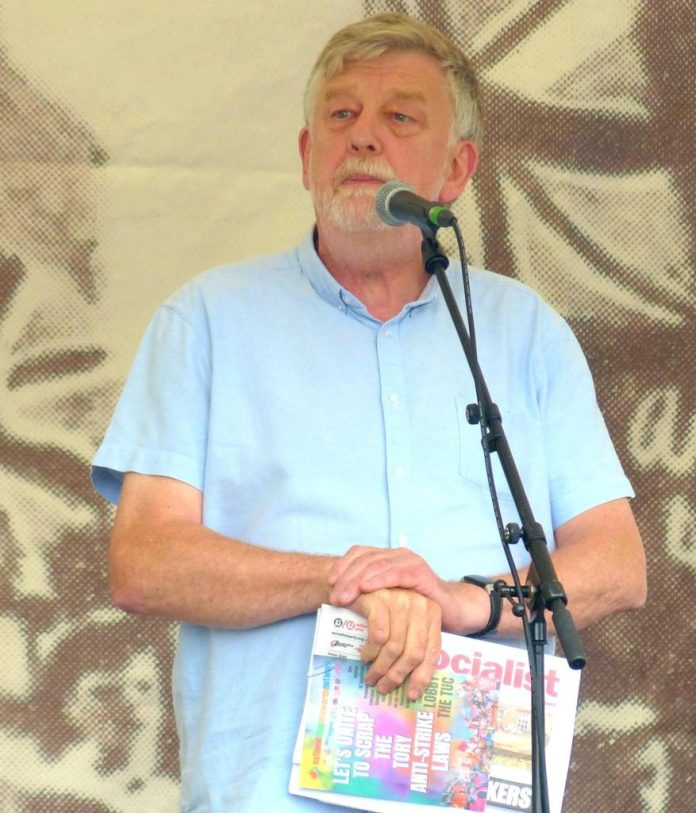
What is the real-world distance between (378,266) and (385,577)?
2.20 feet

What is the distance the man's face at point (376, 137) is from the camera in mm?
2168

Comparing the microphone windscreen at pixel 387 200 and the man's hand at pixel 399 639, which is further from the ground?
the microphone windscreen at pixel 387 200

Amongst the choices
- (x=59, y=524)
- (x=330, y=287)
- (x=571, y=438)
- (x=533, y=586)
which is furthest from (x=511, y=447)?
(x=59, y=524)

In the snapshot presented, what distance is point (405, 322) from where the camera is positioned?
212cm

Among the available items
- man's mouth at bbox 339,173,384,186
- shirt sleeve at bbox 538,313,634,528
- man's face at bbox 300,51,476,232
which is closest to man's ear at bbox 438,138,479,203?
man's face at bbox 300,51,476,232

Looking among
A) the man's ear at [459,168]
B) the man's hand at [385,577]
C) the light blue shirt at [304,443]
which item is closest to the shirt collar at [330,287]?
the light blue shirt at [304,443]

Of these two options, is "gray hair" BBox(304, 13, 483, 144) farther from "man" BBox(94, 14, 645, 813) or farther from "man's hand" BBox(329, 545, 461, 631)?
"man's hand" BBox(329, 545, 461, 631)

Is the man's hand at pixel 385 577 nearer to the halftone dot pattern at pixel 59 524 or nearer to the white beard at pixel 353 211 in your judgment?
the white beard at pixel 353 211

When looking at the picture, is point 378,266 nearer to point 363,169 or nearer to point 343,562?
point 363,169

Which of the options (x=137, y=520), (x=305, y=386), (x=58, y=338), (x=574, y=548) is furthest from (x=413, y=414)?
(x=58, y=338)

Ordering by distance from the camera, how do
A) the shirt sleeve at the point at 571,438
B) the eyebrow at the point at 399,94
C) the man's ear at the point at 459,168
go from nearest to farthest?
the shirt sleeve at the point at 571,438
the eyebrow at the point at 399,94
the man's ear at the point at 459,168

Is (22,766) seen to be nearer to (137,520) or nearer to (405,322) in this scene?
(137,520)

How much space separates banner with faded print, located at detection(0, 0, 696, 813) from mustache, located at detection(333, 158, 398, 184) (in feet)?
1.46

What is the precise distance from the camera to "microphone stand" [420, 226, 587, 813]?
1.33 meters
